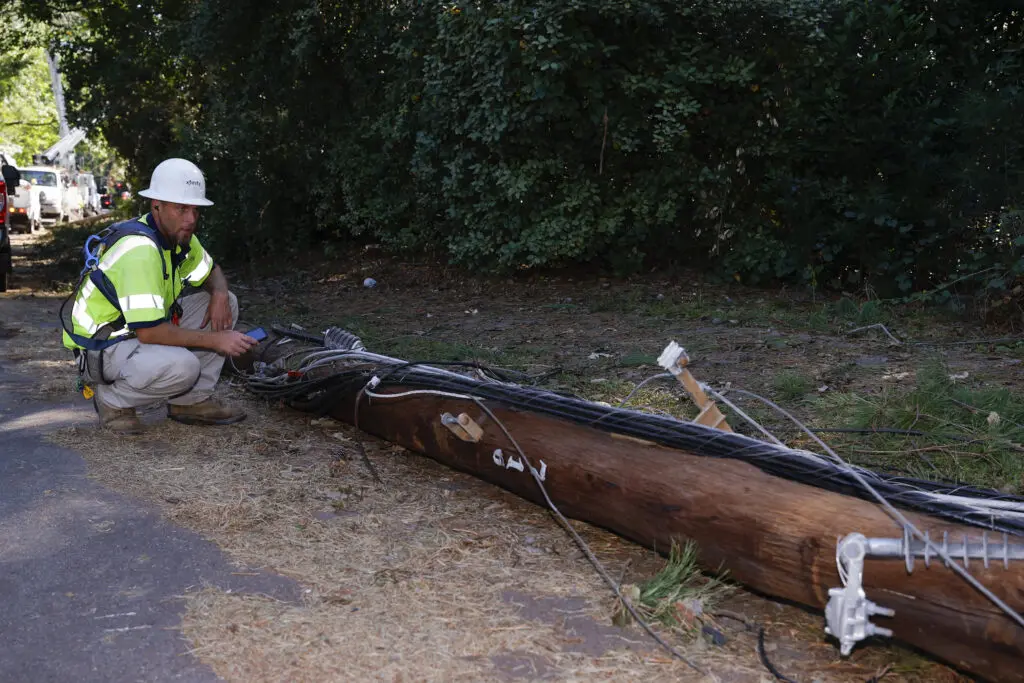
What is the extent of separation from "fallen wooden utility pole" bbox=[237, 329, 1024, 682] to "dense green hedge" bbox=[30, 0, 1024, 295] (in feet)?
16.6

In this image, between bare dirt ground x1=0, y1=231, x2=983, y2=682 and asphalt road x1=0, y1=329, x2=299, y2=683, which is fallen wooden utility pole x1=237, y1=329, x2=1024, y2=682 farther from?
asphalt road x1=0, y1=329, x2=299, y2=683

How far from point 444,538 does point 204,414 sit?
230 centimetres

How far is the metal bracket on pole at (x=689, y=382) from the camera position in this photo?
3.53 m

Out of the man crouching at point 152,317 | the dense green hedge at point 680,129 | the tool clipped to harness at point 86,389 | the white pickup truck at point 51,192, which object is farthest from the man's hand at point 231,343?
the white pickup truck at point 51,192

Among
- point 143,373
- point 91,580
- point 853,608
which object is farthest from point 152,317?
point 853,608

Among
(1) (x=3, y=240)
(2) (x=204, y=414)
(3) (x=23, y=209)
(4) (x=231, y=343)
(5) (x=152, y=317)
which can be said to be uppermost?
(5) (x=152, y=317)

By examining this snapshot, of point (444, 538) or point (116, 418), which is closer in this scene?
point (444, 538)

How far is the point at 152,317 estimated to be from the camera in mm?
4820

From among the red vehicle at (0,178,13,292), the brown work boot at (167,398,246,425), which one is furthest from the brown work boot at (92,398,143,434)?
the red vehicle at (0,178,13,292)

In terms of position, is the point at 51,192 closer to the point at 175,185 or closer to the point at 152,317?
the point at 175,185

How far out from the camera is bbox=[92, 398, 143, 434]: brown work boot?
5.25 meters

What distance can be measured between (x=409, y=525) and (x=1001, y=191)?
627 centimetres

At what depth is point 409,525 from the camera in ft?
13.0

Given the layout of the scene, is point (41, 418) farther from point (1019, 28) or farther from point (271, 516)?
point (1019, 28)
